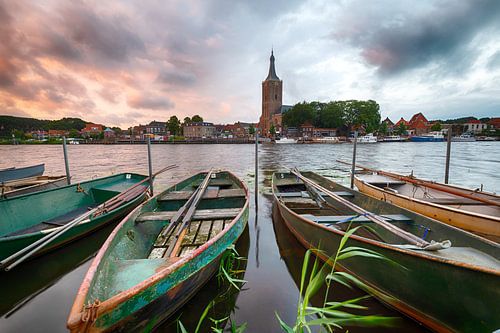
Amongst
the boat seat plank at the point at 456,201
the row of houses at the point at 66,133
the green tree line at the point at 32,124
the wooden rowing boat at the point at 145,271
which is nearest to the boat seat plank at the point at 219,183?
the wooden rowing boat at the point at 145,271

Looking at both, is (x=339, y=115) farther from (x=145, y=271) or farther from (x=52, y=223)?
(x=145, y=271)

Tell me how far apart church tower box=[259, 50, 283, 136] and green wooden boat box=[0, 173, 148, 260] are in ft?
324

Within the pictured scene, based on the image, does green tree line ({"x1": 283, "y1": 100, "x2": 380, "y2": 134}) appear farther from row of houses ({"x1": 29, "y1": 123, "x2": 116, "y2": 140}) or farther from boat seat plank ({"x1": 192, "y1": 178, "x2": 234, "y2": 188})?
row of houses ({"x1": 29, "y1": 123, "x2": 116, "y2": 140})

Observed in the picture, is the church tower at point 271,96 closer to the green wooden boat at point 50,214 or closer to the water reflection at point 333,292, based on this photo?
the green wooden boat at point 50,214

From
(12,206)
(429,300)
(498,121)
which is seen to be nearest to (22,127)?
(12,206)

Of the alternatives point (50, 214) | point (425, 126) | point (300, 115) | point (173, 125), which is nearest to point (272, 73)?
point (300, 115)

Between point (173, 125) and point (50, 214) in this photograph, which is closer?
point (50, 214)

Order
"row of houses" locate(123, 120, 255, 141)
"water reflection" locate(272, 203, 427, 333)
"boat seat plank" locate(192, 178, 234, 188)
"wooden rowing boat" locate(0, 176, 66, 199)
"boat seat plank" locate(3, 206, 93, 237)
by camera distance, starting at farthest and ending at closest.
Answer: "row of houses" locate(123, 120, 255, 141) < "boat seat plank" locate(192, 178, 234, 188) < "wooden rowing boat" locate(0, 176, 66, 199) < "boat seat plank" locate(3, 206, 93, 237) < "water reflection" locate(272, 203, 427, 333)

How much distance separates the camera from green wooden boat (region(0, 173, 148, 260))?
4320mm

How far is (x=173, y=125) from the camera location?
330ft

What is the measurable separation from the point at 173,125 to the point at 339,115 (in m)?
70.6

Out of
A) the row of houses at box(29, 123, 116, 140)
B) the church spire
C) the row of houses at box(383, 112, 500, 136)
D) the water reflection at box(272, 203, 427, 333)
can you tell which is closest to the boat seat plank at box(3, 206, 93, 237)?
the water reflection at box(272, 203, 427, 333)

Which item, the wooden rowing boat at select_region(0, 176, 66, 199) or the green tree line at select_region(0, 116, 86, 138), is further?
the green tree line at select_region(0, 116, 86, 138)

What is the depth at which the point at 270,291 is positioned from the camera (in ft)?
14.0
